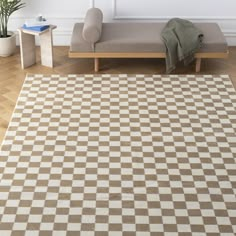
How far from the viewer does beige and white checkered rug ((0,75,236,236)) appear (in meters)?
3.38

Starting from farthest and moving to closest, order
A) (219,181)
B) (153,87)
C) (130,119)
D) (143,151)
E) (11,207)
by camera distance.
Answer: (153,87) → (130,119) → (143,151) → (219,181) → (11,207)

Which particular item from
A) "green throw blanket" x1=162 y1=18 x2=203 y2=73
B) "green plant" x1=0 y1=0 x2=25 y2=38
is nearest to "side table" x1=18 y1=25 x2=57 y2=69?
"green plant" x1=0 y1=0 x2=25 y2=38

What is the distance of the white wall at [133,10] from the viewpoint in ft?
18.5

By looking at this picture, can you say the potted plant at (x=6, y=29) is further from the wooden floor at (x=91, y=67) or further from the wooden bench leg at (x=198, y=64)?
the wooden bench leg at (x=198, y=64)

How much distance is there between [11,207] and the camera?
3.47 m

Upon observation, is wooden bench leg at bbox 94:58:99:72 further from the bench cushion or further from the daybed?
the bench cushion

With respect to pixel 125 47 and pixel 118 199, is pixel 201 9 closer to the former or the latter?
pixel 125 47

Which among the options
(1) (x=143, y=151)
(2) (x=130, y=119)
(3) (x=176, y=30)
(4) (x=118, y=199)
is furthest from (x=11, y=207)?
(3) (x=176, y=30)

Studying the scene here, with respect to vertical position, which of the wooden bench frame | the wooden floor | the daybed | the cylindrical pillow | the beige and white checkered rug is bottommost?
the beige and white checkered rug

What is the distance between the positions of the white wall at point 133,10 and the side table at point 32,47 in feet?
1.64

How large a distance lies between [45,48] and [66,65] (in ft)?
0.82

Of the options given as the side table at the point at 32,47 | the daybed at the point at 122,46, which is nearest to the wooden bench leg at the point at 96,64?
the daybed at the point at 122,46

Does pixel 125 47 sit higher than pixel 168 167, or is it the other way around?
pixel 125 47

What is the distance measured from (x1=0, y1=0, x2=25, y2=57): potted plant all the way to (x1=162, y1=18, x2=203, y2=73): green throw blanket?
4.71 feet
